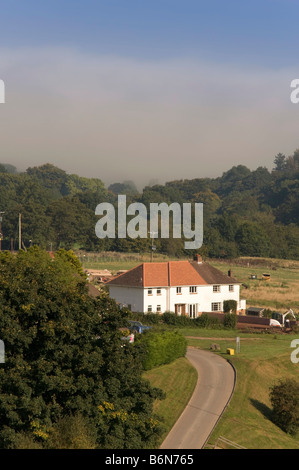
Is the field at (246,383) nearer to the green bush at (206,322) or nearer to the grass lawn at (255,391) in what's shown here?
the grass lawn at (255,391)

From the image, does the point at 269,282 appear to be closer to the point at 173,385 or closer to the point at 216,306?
the point at 216,306

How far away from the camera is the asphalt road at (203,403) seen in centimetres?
3003

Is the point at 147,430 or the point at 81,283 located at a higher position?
the point at 81,283

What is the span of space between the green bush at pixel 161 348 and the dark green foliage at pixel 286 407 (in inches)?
285

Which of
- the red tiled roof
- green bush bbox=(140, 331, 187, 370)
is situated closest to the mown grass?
the red tiled roof

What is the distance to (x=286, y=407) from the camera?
34.8 metres

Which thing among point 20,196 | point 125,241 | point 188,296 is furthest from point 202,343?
point 20,196

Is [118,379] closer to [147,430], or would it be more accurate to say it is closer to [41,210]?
[147,430]

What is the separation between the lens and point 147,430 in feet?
93.7

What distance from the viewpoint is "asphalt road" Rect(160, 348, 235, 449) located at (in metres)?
30.0

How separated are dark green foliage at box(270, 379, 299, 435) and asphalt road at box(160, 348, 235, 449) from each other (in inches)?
101

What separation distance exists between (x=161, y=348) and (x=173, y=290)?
916 inches

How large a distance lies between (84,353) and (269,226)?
403ft
